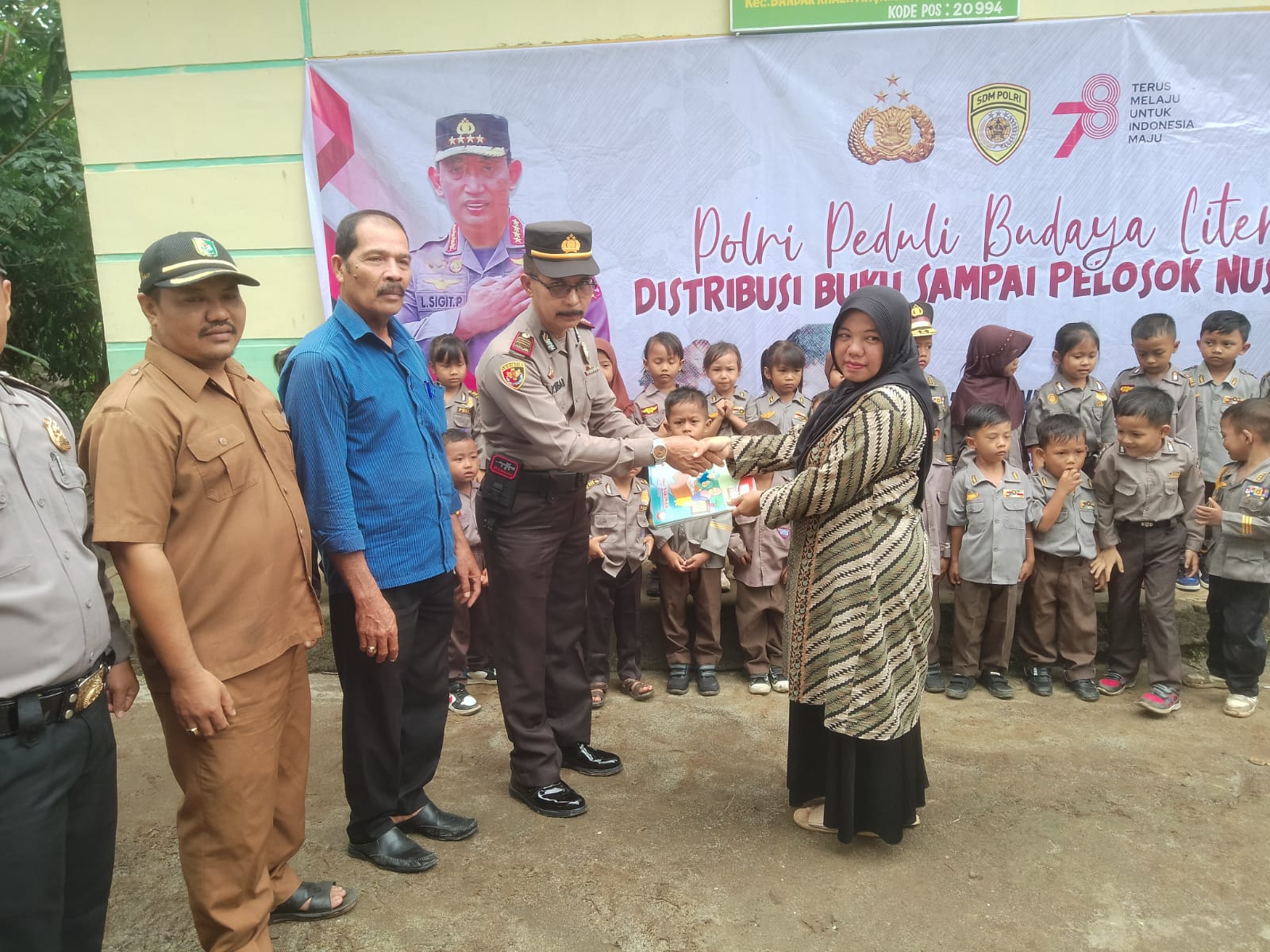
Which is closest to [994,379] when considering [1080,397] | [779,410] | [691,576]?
[1080,397]

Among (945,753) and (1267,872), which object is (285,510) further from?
(1267,872)

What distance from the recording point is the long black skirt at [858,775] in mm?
2910

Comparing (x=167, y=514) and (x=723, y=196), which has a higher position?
(x=723, y=196)

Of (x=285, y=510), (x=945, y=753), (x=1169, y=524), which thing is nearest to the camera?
(x=285, y=510)

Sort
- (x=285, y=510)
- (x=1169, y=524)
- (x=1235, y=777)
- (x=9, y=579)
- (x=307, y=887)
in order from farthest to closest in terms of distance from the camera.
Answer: (x=1169, y=524)
(x=1235, y=777)
(x=307, y=887)
(x=285, y=510)
(x=9, y=579)

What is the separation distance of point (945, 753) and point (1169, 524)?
1559 millimetres

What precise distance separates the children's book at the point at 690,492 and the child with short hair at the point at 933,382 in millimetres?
1724

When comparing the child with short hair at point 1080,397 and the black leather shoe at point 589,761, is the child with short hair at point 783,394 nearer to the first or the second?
the child with short hair at point 1080,397

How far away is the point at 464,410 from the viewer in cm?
486

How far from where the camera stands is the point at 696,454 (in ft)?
10.6

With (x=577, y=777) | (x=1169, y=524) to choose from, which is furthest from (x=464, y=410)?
(x=1169, y=524)

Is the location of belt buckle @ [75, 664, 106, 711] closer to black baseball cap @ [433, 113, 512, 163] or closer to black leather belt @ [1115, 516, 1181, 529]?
black baseball cap @ [433, 113, 512, 163]

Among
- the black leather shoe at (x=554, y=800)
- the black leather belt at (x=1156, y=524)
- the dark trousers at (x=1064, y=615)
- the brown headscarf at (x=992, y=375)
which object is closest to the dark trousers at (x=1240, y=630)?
the black leather belt at (x=1156, y=524)

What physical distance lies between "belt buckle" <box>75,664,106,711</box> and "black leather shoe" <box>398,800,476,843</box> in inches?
53.8
